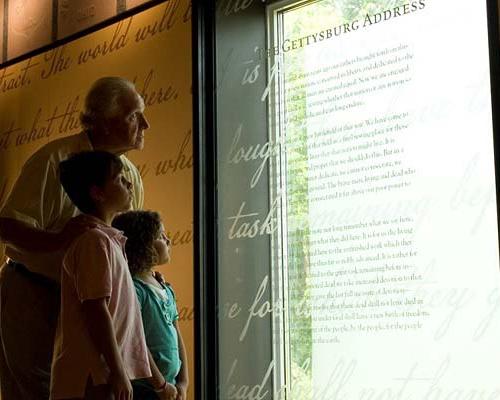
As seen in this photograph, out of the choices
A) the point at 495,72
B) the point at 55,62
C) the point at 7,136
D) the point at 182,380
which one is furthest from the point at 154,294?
the point at 7,136

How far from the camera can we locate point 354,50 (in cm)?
317

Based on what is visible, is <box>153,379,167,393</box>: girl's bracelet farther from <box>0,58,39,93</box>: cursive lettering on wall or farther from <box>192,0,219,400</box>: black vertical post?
<box>0,58,39,93</box>: cursive lettering on wall

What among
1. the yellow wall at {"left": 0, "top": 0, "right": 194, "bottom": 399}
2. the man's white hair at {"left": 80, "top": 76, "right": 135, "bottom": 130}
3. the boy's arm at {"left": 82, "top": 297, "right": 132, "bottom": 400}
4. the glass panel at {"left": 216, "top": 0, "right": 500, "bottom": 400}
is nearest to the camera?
the boy's arm at {"left": 82, "top": 297, "right": 132, "bottom": 400}

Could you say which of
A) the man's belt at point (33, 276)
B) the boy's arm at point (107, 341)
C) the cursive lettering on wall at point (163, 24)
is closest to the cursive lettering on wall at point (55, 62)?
the cursive lettering on wall at point (163, 24)

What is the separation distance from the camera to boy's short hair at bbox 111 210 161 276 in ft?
8.09

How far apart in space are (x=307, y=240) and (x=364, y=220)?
0.94 feet

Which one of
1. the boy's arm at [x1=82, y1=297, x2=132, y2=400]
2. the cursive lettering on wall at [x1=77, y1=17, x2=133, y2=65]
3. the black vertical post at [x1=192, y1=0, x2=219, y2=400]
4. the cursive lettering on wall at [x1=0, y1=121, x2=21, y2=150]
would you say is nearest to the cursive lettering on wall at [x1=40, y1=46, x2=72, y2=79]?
the cursive lettering on wall at [x1=77, y1=17, x2=133, y2=65]

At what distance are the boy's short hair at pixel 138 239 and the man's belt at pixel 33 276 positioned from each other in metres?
0.29

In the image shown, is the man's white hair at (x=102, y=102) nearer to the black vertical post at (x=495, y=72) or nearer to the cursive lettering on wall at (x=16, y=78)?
the black vertical post at (x=495, y=72)

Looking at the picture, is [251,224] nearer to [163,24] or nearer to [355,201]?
[355,201]

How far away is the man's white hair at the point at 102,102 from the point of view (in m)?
2.26

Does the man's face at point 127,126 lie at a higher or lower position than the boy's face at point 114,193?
higher

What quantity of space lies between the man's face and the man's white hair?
0.05 ft

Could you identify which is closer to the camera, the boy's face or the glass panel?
the boy's face
